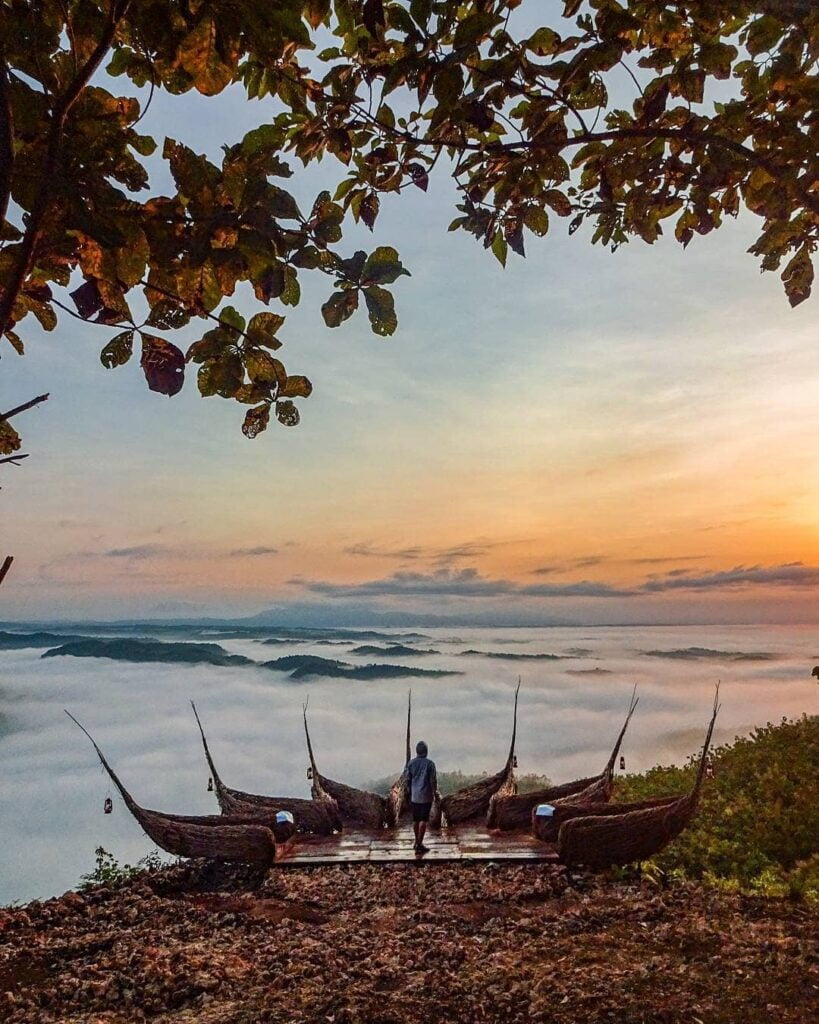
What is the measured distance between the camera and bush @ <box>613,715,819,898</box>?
676cm

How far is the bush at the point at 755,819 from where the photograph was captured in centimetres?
676

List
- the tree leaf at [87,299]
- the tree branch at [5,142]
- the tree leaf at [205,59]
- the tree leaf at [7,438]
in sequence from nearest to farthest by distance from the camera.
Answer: the tree branch at [5,142]
the tree leaf at [205,59]
the tree leaf at [87,299]
the tree leaf at [7,438]

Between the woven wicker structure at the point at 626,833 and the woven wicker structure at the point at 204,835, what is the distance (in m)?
3.77

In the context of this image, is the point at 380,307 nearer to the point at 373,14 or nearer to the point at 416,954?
the point at 373,14

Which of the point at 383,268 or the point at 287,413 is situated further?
the point at 287,413

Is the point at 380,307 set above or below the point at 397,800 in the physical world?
above

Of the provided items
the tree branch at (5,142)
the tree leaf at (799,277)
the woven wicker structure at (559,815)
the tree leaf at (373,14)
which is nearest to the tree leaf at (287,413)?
the tree branch at (5,142)

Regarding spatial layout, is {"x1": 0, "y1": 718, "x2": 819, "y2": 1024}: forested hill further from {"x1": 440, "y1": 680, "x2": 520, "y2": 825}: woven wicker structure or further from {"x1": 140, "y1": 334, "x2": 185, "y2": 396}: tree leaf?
{"x1": 140, "y1": 334, "x2": 185, "y2": 396}: tree leaf

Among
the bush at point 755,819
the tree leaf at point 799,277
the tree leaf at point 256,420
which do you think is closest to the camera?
the tree leaf at point 256,420

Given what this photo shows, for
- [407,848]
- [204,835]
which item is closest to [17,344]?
[204,835]

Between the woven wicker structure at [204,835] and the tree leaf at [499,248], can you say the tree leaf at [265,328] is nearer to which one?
the tree leaf at [499,248]

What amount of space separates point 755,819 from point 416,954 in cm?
564

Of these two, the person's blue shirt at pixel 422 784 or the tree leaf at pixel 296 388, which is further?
the person's blue shirt at pixel 422 784

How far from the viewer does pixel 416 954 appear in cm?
500
